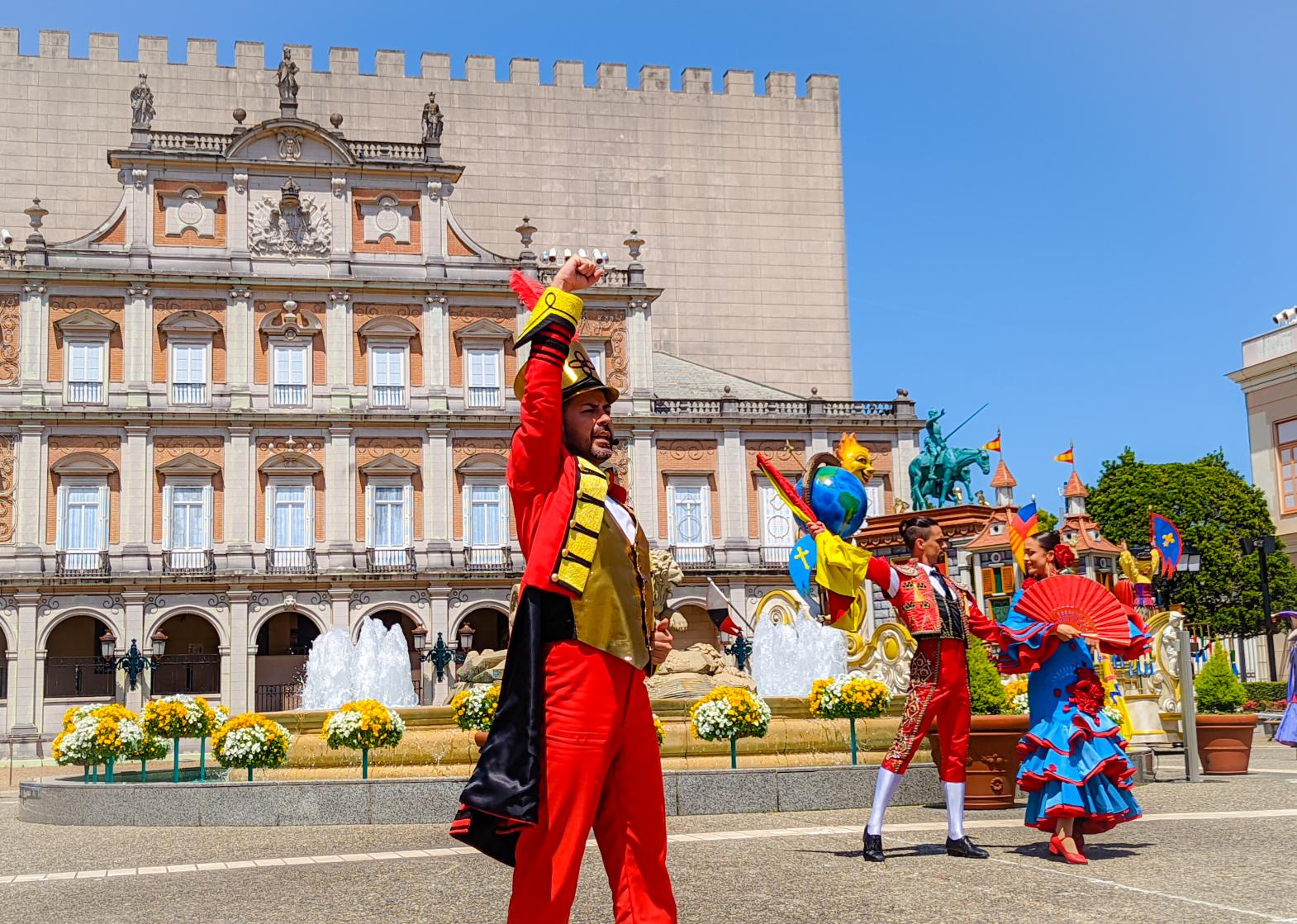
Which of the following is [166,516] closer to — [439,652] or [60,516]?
[60,516]

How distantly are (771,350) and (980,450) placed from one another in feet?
49.7

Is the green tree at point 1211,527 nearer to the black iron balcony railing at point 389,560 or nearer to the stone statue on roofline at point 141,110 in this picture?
the black iron balcony railing at point 389,560

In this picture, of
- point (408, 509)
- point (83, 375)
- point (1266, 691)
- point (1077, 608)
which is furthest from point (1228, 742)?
point (83, 375)

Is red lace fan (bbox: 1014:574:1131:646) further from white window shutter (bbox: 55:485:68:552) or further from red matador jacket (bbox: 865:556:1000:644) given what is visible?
white window shutter (bbox: 55:485:68:552)

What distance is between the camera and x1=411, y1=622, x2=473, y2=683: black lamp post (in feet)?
116

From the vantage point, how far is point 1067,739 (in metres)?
8.48

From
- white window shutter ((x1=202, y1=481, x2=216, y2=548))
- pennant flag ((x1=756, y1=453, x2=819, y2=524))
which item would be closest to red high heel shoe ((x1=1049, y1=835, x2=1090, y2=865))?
pennant flag ((x1=756, y1=453, x2=819, y2=524))

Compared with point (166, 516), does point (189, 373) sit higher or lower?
higher

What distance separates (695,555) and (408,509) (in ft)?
26.6

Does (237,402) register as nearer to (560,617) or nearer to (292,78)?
(292,78)

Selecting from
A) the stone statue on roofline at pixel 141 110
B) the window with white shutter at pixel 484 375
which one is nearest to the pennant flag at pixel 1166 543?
the window with white shutter at pixel 484 375

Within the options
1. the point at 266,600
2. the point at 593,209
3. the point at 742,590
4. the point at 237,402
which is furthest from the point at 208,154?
the point at 742,590

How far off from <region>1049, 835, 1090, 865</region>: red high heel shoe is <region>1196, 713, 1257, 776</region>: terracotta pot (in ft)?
25.0

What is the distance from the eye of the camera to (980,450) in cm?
3488
